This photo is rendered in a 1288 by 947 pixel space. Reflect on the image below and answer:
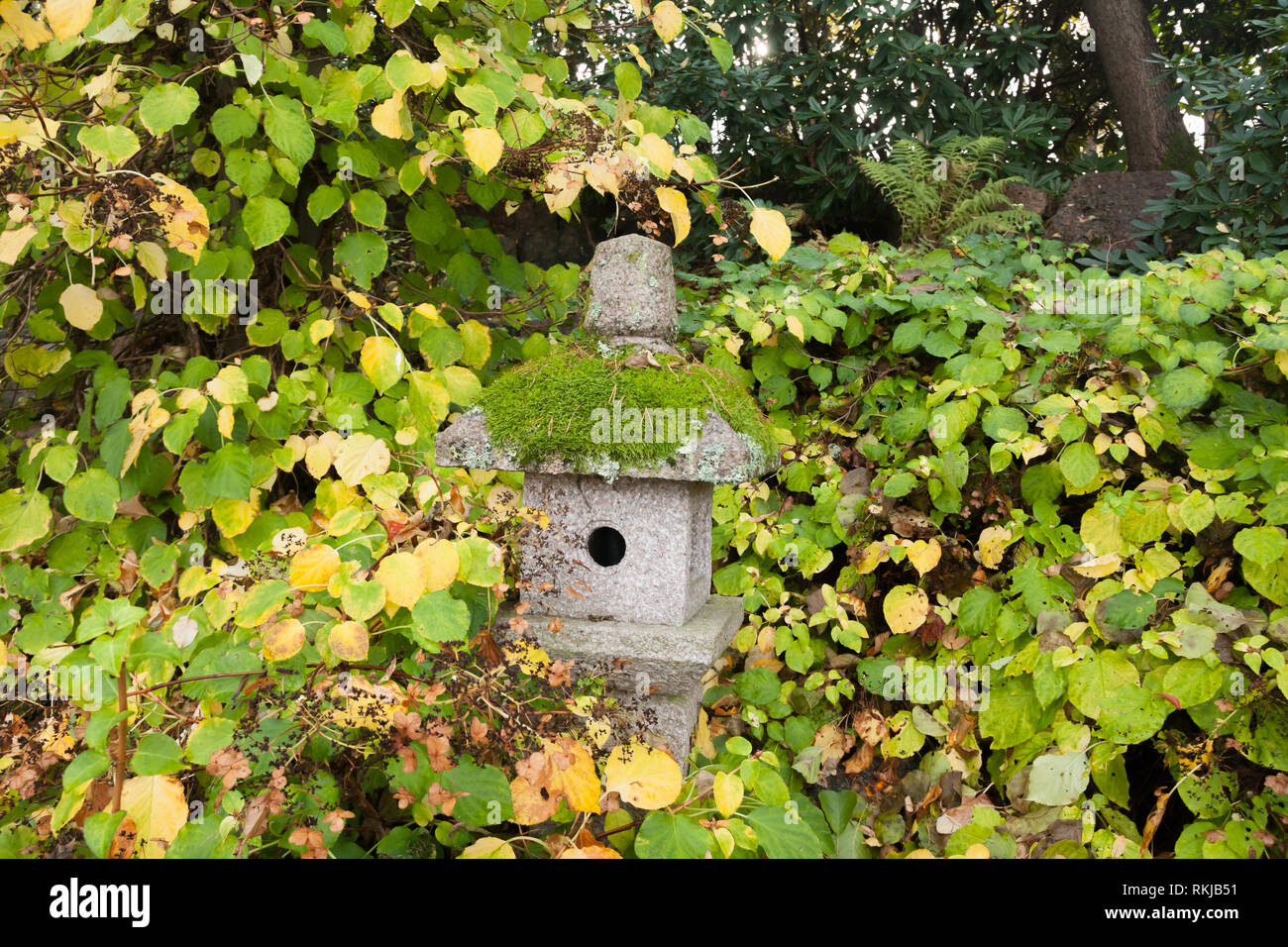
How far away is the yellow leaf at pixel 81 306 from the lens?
191 centimetres

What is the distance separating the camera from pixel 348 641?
1.30 metres

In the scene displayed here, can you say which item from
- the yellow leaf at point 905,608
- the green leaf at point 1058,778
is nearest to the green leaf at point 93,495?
the yellow leaf at point 905,608

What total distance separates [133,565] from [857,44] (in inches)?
192

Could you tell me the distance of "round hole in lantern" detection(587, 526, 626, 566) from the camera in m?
1.94

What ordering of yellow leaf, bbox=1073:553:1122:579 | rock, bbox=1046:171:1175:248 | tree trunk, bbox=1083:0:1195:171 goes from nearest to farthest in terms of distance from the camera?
yellow leaf, bbox=1073:553:1122:579, rock, bbox=1046:171:1175:248, tree trunk, bbox=1083:0:1195:171

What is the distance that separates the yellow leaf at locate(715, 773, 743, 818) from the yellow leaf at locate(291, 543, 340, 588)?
0.79m

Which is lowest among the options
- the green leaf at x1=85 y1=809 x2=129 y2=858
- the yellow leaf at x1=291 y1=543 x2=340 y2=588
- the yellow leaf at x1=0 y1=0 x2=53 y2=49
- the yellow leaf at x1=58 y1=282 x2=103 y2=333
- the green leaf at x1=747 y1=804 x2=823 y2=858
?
the green leaf at x1=747 y1=804 x2=823 y2=858

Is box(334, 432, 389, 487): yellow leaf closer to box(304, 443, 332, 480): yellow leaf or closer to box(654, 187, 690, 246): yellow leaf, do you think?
box(304, 443, 332, 480): yellow leaf

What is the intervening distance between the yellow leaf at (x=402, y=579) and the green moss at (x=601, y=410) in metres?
0.49

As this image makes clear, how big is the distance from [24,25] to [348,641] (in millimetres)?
1676

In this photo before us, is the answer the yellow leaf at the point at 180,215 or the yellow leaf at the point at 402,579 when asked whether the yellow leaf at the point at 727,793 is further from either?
the yellow leaf at the point at 180,215

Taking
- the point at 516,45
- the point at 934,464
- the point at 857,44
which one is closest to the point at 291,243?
the point at 516,45

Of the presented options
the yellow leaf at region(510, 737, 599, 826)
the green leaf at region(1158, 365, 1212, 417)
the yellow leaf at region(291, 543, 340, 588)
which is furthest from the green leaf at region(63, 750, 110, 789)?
the green leaf at region(1158, 365, 1212, 417)

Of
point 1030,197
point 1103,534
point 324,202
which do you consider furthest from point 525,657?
point 1030,197
